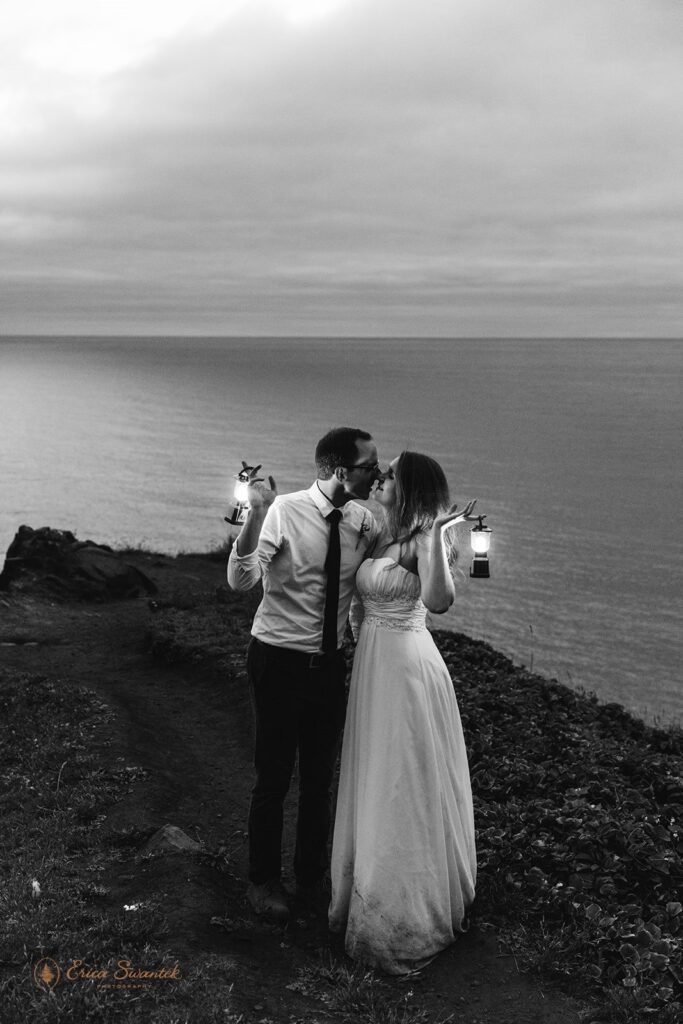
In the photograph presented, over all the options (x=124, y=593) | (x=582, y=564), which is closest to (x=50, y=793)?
(x=124, y=593)

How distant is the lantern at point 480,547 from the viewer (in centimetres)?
609

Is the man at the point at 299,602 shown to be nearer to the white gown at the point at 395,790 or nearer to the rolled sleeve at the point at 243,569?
the rolled sleeve at the point at 243,569

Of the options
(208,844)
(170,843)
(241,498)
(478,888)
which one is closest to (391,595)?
(241,498)

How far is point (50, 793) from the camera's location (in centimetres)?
937

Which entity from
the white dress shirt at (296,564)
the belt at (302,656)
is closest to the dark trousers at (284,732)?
the belt at (302,656)

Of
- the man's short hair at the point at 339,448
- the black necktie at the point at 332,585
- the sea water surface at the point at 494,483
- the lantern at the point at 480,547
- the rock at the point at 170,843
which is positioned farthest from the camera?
the sea water surface at the point at 494,483

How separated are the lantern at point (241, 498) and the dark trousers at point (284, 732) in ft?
3.18

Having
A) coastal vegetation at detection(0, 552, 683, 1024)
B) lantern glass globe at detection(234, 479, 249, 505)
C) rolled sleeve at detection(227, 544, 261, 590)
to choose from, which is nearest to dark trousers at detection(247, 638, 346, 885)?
rolled sleeve at detection(227, 544, 261, 590)

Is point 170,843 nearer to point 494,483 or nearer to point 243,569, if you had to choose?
point 243,569

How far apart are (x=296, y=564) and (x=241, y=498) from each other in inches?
24.8

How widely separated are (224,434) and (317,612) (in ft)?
295

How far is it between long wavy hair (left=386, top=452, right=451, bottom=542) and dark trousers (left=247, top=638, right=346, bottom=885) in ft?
3.92

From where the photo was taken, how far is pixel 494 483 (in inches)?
2552

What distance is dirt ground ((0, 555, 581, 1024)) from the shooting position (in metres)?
6.09
